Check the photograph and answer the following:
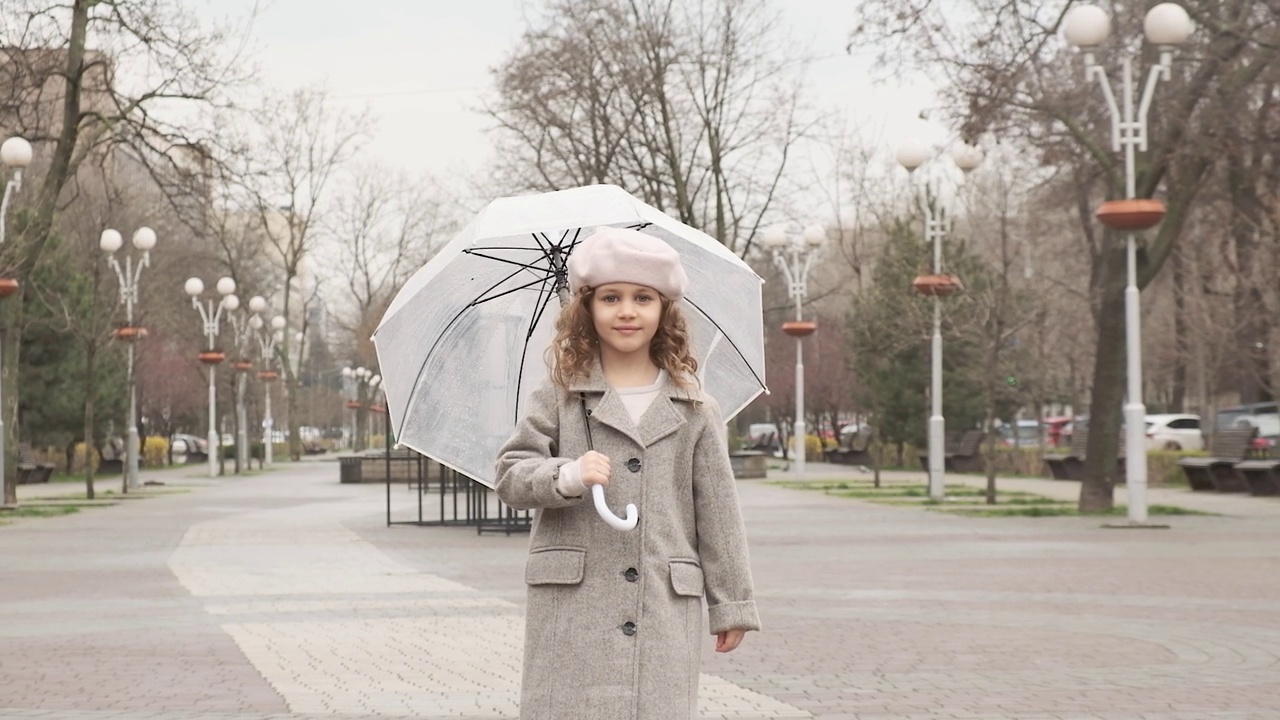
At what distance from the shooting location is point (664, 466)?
4.23 meters

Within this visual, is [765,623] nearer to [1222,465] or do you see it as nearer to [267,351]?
[1222,465]

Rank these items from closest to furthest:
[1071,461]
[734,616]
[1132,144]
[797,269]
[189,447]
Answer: [734,616] → [1132,144] → [1071,461] → [797,269] → [189,447]

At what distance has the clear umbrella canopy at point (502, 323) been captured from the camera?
5.62 m

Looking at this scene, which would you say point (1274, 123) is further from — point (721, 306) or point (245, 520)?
point (721, 306)

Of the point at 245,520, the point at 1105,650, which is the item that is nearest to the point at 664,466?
the point at 1105,650

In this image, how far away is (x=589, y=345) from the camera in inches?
171

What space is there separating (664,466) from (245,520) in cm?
2199

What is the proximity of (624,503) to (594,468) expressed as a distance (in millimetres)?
184

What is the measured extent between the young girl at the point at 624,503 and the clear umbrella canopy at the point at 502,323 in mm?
1227

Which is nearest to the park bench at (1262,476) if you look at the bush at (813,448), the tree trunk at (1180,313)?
the tree trunk at (1180,313)

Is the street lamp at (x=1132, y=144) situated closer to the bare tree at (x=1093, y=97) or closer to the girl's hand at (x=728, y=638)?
the bare tree at (x=1093, y=97)

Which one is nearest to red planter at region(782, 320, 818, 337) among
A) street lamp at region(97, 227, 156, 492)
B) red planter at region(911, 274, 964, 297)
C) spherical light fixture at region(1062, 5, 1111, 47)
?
red planter at region(911, 274, 964, 297)

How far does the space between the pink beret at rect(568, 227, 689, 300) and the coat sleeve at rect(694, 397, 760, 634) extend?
1.07ft

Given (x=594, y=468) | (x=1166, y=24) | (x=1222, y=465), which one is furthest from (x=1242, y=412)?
(x=594, y=468)
